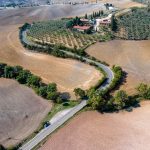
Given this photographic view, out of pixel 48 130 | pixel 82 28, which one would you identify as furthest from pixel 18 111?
pixel 82 28

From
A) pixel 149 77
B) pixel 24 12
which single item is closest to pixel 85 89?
pixel 149 77

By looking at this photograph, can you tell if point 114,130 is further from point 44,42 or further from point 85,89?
point 44,42

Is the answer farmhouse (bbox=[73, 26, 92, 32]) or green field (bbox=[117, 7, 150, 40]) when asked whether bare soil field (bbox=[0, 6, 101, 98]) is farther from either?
green field (bbox=[117, 7, 150, 40])

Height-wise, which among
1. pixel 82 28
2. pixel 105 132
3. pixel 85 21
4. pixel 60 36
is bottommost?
pixel 105 132

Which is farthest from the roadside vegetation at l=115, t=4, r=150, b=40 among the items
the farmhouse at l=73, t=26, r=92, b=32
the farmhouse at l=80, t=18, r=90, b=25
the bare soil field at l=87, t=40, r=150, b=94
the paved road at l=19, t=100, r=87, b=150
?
the paved road at l=19, t=100, r=87, b=150

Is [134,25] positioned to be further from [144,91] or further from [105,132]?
[105,132]

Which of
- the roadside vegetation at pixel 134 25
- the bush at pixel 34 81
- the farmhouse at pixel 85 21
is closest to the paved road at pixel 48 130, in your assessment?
the bush at pixel 34 81
